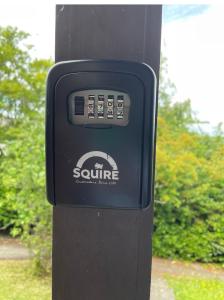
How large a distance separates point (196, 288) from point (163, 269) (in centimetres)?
12

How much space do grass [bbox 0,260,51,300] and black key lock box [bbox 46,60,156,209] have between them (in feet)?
1.73

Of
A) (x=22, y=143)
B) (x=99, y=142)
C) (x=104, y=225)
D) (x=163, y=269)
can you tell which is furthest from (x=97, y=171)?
(x=22, y=143)

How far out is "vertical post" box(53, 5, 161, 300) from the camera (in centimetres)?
69

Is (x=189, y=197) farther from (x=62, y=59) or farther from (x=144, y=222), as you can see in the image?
(x=62, y=59)

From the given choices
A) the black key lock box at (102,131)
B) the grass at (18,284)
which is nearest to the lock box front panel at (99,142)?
the black key lock box at (102,131)

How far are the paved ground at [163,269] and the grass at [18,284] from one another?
39 mm

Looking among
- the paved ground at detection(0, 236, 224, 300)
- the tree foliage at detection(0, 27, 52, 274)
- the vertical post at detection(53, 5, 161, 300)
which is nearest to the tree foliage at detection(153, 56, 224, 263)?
the paved ground at detection(0, 236, 224, 300)

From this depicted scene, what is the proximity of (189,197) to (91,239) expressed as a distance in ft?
1.99

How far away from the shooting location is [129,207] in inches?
24.8

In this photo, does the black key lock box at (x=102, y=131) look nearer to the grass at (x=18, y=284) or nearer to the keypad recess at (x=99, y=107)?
the keypad recess at (x=99, y=107)

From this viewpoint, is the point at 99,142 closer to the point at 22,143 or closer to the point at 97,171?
the point at 97,171

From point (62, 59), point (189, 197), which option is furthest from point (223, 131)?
point (62, 59)

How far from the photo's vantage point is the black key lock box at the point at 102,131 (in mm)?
603

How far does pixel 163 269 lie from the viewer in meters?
1.09
